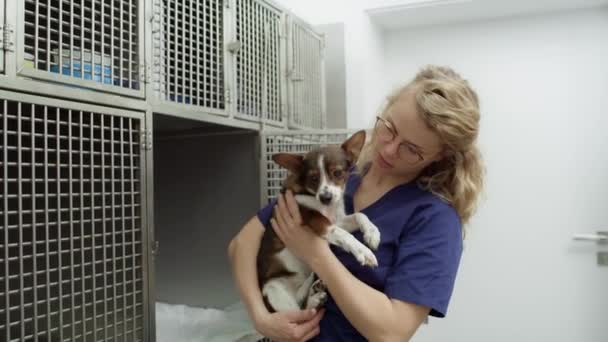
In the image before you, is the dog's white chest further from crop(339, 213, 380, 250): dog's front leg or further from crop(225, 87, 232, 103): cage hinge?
crop(225, 87, 232, 103): cage hinge

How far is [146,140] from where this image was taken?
1.36 metres

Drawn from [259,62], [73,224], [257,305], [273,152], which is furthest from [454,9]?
[73,224]

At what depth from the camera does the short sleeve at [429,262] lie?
1127 millimetres

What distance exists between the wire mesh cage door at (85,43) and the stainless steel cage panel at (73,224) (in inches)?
3.1

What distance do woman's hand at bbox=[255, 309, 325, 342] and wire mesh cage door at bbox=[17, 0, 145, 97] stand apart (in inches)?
28.6

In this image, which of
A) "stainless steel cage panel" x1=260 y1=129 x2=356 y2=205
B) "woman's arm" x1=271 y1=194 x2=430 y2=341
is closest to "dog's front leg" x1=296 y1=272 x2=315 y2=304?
"woman's arm" x1=271 y1=194 x2=430 y2=341

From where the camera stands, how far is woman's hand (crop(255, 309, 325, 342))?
1243mm

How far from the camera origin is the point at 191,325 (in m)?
1.91

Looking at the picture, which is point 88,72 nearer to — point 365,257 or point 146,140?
point 146,140

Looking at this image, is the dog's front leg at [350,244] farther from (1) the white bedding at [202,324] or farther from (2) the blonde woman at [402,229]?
(1) the white bedding at [202,324]

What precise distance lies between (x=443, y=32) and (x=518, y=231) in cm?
126

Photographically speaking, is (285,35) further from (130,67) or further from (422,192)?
(422,192)

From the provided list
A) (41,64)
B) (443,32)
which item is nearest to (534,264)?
(443,32)

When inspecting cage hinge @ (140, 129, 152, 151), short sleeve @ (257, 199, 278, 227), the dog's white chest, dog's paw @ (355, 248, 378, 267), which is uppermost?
cage hinge @ (140, 129, 152, 151)
